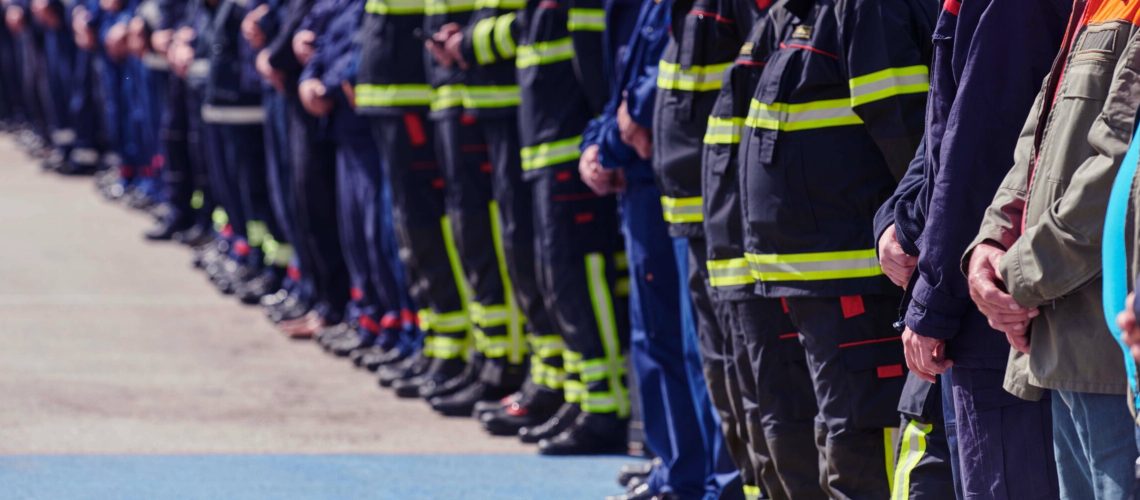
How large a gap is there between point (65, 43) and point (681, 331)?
12632 mm

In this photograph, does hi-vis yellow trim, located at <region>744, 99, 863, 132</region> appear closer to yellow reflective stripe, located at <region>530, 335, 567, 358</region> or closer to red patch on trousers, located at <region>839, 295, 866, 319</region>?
red patch on trousers, located at <region>839, 295, 866, 319</region>

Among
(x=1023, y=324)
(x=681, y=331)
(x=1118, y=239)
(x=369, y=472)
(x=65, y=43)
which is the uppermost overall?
(x=1118, y=239)

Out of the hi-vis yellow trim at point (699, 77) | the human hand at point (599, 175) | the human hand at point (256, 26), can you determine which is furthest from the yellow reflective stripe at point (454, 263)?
the hi-vis yellow trim at point (699, 77)

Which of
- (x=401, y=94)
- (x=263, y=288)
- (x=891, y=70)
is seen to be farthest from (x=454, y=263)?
(x=891, y=70)

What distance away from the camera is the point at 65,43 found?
17.8 meters

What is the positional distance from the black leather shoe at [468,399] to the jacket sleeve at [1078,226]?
5.27 metres

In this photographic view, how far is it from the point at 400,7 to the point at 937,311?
517cm

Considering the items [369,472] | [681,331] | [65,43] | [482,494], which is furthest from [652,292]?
[65,43]

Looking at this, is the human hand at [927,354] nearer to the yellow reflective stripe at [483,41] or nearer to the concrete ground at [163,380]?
the concrete ground at [163,380]

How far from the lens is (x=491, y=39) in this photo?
7672 mm

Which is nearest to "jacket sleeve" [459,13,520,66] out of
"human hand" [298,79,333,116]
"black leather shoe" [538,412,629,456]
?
"black leather shoe" [538,412,629,456]

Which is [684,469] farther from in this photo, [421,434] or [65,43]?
[65,43]

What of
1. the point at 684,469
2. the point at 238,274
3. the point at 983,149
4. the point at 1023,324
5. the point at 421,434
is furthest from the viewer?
the point at 238,274

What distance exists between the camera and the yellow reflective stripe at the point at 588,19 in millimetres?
6871
